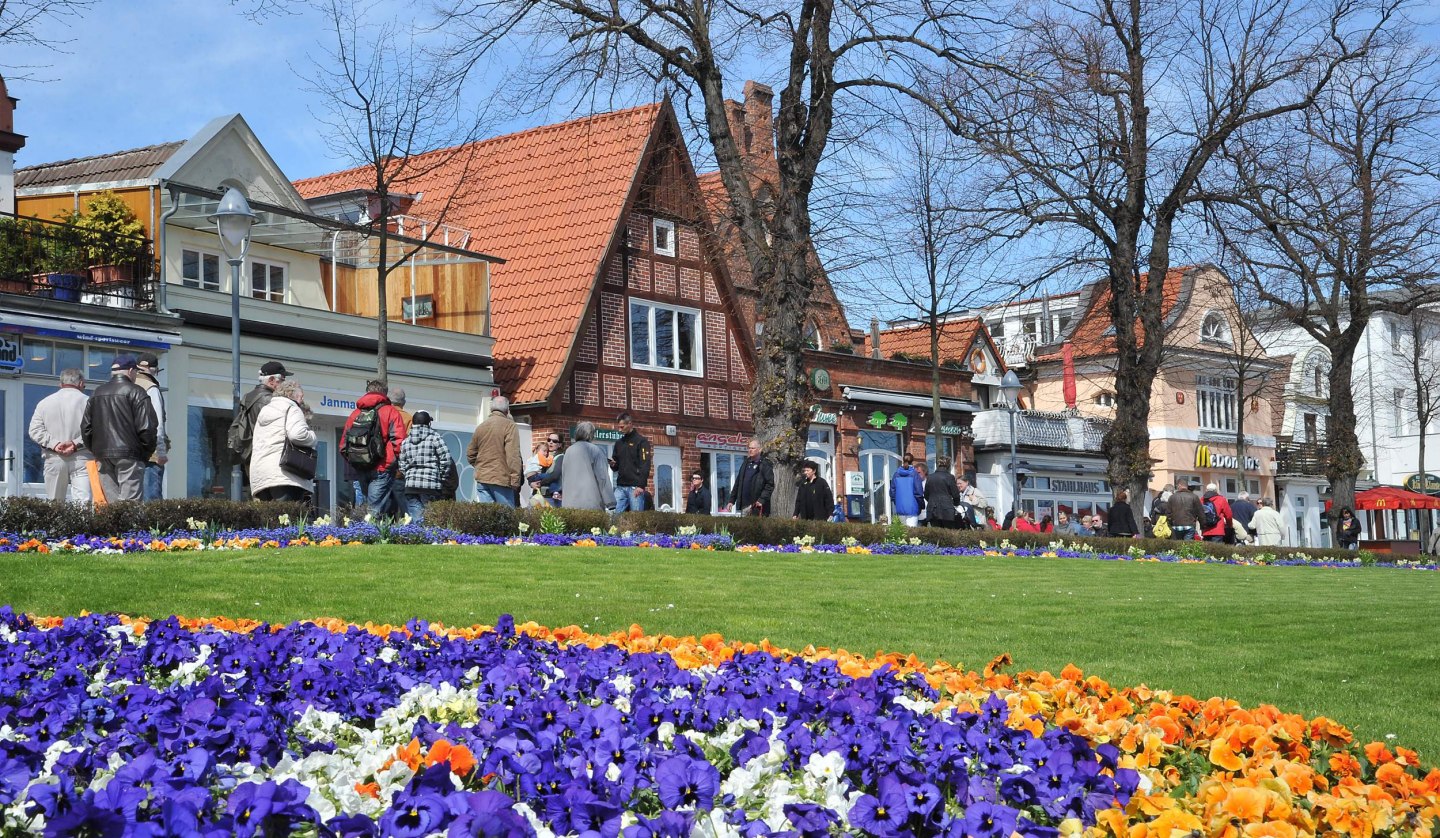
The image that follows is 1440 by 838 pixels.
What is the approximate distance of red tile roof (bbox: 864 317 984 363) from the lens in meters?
51.9

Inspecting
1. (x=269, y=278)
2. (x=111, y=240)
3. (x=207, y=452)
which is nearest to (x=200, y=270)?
(x=111, y=240)

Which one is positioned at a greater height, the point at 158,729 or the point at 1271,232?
the point at 1271,232

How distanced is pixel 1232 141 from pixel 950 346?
2510cm

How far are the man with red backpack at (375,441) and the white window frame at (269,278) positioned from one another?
1328 cm

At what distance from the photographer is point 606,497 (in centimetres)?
1914

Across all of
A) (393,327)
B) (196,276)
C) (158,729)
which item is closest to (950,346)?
(393,327)

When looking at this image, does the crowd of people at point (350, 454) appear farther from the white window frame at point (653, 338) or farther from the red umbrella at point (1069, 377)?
the red umbrella at point (1069, 377)

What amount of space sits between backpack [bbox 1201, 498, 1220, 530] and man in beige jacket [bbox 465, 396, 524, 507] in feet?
53.0

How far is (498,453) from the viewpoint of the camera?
18000mm

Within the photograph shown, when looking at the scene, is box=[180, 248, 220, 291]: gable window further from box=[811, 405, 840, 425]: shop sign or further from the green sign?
box=[811, 405, 840, 425]: shop sign

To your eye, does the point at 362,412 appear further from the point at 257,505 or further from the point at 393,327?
the point at 393,327

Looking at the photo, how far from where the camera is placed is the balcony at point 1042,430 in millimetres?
50438

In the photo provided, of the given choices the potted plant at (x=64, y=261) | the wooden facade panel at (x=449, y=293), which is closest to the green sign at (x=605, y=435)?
the wooden facade panel at (x=449, y=293)

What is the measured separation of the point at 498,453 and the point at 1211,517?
17115 mm
